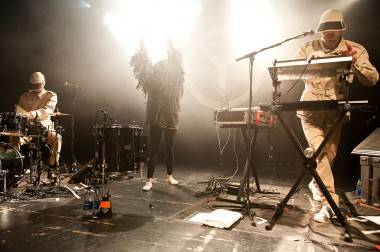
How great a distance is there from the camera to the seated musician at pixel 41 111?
562 cm

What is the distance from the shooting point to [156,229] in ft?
9.63

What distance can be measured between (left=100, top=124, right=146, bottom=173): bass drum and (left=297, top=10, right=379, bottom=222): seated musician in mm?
2049

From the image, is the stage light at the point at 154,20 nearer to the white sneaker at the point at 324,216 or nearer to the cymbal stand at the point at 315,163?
the cymbal stand at the point at 315,163

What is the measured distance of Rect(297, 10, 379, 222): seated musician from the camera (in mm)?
3172

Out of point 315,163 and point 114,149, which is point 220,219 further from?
point 114,149

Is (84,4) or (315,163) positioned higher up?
(84,4)

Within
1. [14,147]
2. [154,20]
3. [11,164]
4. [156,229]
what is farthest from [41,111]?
[156,229]

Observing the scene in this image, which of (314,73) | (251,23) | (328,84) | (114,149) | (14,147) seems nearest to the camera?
(314,73)

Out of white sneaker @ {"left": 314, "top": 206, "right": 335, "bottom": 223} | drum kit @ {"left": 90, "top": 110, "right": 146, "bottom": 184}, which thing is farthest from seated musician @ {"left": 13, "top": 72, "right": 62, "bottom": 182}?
white sneaker @ {"left": 314, "top": 206, "right": 335, "bottom": 223}

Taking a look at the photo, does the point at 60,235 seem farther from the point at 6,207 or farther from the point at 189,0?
the point at 189,0

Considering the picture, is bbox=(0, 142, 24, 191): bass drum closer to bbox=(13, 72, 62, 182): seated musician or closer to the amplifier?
bbox=(13, 72, 62, 182): seated musician

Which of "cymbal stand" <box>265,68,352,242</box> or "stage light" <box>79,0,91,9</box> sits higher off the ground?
"stage light" <box>79,0,91,9</box>

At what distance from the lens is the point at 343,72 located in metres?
2.80

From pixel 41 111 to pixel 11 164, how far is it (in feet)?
A: 5.10
